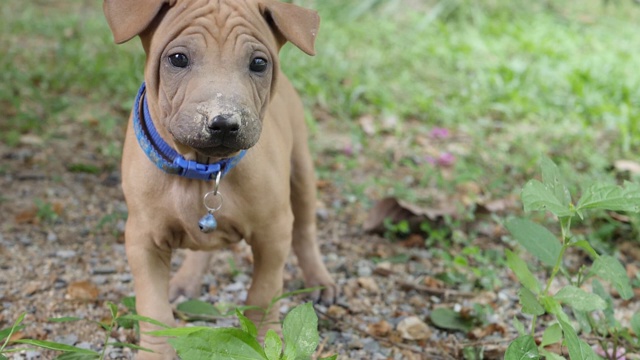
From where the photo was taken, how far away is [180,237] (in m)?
3.02

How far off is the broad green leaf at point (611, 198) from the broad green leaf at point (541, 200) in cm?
5

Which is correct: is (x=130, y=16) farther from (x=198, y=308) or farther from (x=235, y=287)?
(x=235, y=287)

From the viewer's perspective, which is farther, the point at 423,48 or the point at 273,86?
the point at 423,48

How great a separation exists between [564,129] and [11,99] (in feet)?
12.9

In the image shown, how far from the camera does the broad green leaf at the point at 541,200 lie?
239cm

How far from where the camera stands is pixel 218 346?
2264mm

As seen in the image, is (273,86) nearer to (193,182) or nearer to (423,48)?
(193,182)

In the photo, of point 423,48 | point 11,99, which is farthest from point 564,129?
point 11,99

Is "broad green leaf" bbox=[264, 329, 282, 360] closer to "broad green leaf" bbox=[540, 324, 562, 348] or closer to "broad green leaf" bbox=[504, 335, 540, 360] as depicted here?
"broad green leaf" bbox=[504, 335, 540, 360]

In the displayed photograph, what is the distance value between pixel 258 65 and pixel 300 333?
91cm

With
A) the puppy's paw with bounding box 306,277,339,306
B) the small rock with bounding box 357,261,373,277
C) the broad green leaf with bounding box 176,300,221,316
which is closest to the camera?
the broad green leaf with bounding box 176,300,221,316

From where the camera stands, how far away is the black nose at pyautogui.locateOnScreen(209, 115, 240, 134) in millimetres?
2418

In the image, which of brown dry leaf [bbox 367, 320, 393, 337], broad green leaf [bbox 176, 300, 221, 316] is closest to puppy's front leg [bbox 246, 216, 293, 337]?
broad green leaf [bbox 176, 300, 221, 316]

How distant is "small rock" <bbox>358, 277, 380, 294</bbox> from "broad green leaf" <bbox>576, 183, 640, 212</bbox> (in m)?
1.63
